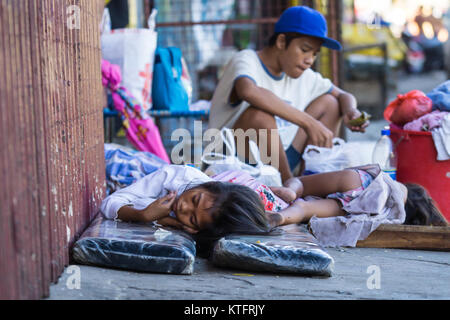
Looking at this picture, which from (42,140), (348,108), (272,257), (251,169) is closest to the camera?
(42,140)

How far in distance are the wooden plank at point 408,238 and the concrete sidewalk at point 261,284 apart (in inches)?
13.2

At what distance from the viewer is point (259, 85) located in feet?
15.0

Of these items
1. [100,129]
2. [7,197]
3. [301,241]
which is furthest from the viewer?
[100,129]

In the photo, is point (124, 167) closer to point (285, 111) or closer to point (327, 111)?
point (285, 111)

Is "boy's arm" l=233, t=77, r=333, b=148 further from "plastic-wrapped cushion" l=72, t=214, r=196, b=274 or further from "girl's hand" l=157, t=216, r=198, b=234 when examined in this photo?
"plastic-wrapped cushion" l=72, t=214, r=196, b=274

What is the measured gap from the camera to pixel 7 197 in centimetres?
183

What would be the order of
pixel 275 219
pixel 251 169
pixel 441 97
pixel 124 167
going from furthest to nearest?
pixel 124 167
pixel 441 97
pixel 251 169
pixel 275 219

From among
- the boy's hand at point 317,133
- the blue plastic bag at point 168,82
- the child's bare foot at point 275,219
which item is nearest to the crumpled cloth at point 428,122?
the boy's hand at point 317,133

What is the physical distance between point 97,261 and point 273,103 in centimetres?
201

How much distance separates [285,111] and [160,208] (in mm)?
1604

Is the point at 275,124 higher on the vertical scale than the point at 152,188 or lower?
higher

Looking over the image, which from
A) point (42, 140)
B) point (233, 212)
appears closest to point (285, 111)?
point (233, 212)

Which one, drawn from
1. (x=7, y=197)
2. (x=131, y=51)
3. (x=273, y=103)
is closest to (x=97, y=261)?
(x=7, y=197)
